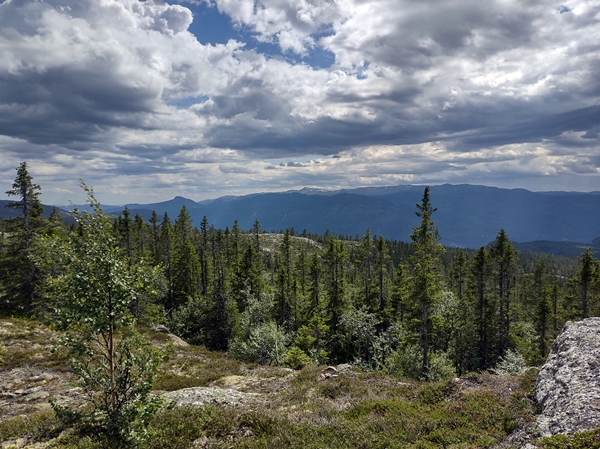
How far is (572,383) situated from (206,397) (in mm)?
13651

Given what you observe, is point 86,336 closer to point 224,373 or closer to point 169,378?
point 169,378

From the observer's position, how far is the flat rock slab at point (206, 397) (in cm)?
1265

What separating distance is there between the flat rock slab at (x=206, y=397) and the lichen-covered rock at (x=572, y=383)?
10.9m

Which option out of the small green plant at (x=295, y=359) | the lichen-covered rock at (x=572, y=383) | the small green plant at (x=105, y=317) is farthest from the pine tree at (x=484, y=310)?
the small green plant at (x=105, y=317)

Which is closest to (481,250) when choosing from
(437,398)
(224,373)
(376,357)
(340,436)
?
(376,357)

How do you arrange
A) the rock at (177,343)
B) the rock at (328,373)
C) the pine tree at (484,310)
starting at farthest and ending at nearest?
1. the pine tree at (484,310)
2. the rock at (177,343)
3. the rock at (328,373)

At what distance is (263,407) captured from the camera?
41.0ft

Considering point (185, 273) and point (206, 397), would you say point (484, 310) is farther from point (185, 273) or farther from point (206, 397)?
point (185, 273)

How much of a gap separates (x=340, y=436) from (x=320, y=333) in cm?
3026

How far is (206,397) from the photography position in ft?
43.7

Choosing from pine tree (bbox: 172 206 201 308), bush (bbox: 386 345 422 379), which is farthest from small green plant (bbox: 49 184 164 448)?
pine tree (bbox: 172 206 201 308)

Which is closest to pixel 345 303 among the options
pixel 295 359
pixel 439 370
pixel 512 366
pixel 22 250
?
pixel 295 359

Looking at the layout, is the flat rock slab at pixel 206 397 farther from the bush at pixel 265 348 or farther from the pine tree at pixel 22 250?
the pine tree at pixel 22 250

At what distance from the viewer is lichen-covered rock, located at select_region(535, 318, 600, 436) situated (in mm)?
8609
